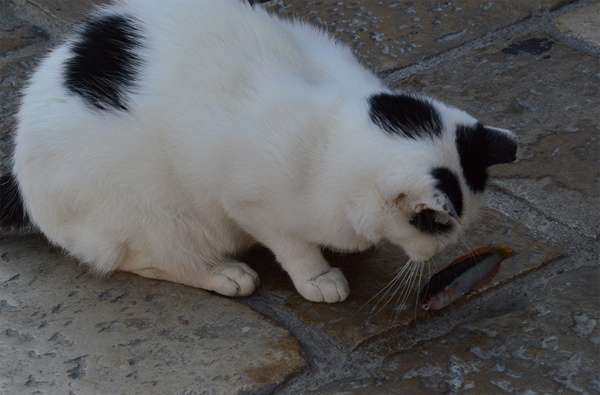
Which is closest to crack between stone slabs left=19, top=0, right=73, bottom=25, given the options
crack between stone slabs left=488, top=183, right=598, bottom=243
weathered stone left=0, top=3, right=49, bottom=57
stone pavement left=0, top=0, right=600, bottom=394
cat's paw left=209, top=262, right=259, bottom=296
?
weathered stone left=0, top=3, right=49, bottom=57

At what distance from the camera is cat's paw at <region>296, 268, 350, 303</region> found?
216cm

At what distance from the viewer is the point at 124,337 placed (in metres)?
2.05

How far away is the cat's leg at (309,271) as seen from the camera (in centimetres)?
216

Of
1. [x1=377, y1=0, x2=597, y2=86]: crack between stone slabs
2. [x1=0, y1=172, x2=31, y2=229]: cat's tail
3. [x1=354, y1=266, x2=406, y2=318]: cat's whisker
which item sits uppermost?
[x1=377, y1=0, x2=597, y2=86]: crack between stone slabs

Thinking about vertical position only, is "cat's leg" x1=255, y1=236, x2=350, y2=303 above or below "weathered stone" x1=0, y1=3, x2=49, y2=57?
below

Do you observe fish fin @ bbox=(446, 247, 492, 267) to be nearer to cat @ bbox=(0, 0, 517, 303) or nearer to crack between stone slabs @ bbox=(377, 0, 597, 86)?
cat @ bbox=(0, 0, 517, 303)

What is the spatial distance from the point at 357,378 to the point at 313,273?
371mm

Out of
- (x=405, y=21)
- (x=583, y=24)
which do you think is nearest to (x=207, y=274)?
(x=405, y=21)

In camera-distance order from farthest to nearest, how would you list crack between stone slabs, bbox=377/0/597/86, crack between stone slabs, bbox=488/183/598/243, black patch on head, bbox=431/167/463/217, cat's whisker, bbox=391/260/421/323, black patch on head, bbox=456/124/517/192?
crack between stone slabs, bbox=377/0/597/86 < crack between stone slabs, bbox=488/183/598/243 < cat's whisker, bbox=391/260/421/323 < black patch on head, bbox=456/124/517/192 < black patch on head, bbox=431/167/463/217

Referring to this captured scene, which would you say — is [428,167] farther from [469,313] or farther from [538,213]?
[538,213]

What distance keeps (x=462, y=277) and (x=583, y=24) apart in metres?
1.44

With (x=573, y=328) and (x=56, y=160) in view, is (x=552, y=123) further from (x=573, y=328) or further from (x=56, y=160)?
(x=56, y=160)

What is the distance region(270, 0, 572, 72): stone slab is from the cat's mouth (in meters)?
1.19

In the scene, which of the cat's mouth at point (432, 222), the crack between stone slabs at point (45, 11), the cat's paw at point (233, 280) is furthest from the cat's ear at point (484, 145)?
the crack between stone slabs at point (45, 11)
